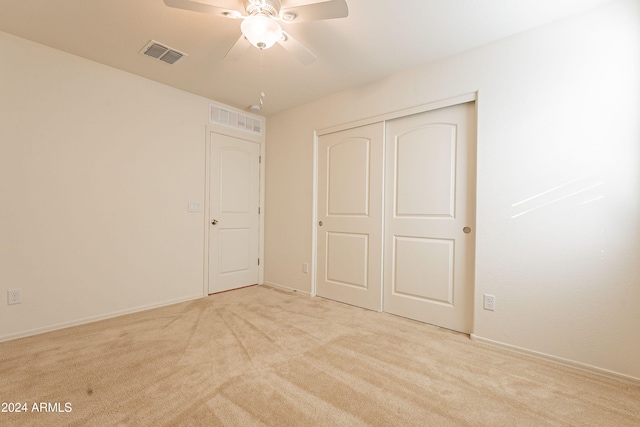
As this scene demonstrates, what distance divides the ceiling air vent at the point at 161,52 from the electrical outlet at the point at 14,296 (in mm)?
2236

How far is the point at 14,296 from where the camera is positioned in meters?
2.30

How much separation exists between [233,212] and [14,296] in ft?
6.91

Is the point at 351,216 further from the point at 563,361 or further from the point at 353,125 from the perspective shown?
the point at 563,361

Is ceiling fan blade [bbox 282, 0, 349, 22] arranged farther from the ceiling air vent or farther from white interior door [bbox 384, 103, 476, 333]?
white interior door [bbox 384, 103, 476, 333]

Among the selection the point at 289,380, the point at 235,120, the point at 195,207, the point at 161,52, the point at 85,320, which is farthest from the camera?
the point at 235,120

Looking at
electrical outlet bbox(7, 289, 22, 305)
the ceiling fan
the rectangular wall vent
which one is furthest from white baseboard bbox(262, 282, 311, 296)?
the ceiling fan

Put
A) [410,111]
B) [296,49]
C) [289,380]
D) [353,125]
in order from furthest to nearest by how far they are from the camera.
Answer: [353,125]
[410,111]
[296,49]
[289,380]

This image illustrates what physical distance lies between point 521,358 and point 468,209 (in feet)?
3.85

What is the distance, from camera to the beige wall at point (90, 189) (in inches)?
91.3

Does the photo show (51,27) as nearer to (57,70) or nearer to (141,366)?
(57,70)

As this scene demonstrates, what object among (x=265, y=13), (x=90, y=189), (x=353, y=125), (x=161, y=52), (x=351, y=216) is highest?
(x=161, y=52)

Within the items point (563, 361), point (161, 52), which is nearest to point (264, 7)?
point (161, 52)

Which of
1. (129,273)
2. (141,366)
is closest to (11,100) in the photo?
(129,273)

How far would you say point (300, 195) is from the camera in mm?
3736
